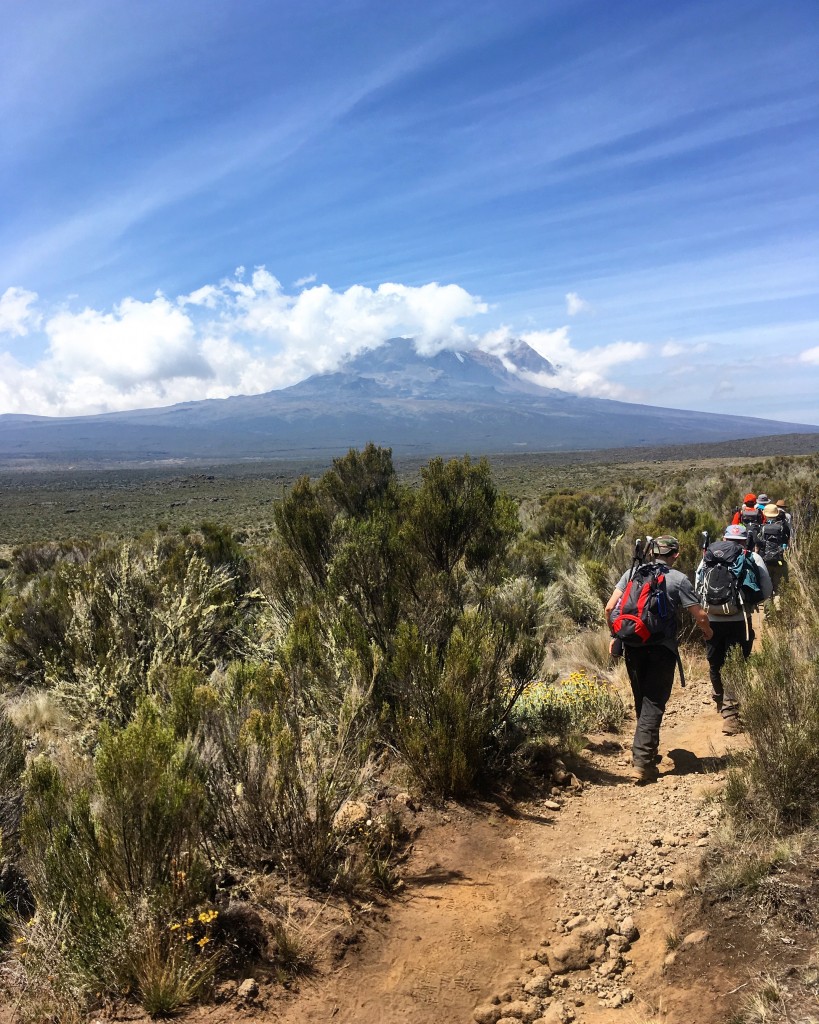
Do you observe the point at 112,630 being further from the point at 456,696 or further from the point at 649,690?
the point at 649,690

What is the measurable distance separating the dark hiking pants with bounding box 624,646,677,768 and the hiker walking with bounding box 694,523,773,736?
88 cm

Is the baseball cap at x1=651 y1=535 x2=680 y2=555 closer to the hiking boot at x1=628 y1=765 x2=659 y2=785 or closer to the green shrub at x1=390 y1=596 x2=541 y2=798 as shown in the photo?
the green shrub at x1=390 y1=596 x2=541 y2=798

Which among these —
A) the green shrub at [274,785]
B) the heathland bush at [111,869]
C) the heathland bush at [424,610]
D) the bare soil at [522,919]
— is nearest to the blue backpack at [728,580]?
the bare soil at [522,919]

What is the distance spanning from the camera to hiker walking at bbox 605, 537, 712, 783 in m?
4.37

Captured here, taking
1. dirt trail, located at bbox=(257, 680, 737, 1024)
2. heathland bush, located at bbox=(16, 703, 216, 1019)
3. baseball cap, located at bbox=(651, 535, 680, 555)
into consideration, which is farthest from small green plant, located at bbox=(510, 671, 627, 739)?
heathland bush, located at bbox=(16, 703, 216, 1019)

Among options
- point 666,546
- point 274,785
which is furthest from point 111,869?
point 666,546

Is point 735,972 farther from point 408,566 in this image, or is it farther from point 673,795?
point 408,566

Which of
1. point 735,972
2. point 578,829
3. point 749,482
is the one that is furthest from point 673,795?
point 749,482

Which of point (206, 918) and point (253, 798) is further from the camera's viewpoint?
point (253, 798)

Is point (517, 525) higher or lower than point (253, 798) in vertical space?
higher

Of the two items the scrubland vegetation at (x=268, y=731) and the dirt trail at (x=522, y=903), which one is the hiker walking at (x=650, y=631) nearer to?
the dirt trail at (x=522, y=903)

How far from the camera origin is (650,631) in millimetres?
4371

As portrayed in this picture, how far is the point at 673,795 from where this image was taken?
13.1ft

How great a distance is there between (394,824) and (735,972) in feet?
5.90
